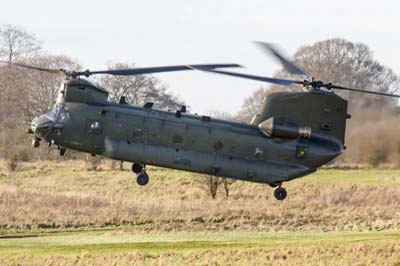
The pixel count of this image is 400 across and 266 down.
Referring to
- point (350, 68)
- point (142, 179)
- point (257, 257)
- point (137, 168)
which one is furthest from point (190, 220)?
point (142, 179)

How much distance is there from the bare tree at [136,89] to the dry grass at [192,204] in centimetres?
710

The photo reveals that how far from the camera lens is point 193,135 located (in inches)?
1359

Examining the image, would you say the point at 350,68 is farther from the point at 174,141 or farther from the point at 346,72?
the point at 174,141

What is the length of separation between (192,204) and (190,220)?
4.88 metres

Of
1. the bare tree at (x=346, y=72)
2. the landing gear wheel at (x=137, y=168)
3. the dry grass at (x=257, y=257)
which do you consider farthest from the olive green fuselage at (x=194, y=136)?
the dry grass at (x=257, y=257)

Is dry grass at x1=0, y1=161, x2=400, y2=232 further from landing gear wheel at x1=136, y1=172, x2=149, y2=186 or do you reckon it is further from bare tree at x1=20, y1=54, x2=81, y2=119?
landing gear wheel at x1=136, y1=172, x2=149, y2=186

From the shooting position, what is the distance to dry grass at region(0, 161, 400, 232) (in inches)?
2714

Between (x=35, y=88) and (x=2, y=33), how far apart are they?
40102 mm

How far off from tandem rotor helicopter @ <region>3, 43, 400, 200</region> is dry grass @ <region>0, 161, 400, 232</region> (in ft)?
A: 106

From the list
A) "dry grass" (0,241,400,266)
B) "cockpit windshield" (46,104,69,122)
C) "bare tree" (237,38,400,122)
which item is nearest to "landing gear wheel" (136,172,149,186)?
"cockpit windshield" (46,104,69,122)

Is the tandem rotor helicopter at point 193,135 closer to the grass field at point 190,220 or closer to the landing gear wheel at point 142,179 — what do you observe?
the landing gear wheel at point 142,179

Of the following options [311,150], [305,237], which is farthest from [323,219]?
[311,150]

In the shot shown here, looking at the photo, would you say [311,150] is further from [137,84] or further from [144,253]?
[137,84]

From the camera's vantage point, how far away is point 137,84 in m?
85.6
